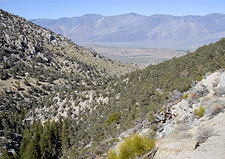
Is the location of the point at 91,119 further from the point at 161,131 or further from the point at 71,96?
the point at 161,131

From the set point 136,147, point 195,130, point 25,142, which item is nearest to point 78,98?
point 25,142

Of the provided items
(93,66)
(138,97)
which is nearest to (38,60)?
(93,66)

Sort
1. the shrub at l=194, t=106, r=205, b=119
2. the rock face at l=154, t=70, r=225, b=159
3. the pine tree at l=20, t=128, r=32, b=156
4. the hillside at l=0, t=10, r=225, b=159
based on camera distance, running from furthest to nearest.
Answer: the pine tree at l=20, t=128, r=32, b=156 → the hillside at l=0, t=10, r=225, b=159 → the shrub at l=194, t=106, r=205, b=119 → the rock face at l=154, t=70, r=225, b=159

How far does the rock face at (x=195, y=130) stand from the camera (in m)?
7.37

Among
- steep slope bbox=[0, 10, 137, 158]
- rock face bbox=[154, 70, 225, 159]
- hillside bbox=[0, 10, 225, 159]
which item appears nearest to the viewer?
rock face bbox=[154, 70, 225, 159]

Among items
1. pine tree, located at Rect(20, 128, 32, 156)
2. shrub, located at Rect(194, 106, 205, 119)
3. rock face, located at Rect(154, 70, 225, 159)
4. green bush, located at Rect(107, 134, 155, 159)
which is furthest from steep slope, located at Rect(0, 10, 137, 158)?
shrub, located at Rect(194, 106, 205, 119)

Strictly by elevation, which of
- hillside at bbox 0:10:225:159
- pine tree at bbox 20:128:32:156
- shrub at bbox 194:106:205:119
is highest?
shrub at bbox 194:106:205:119

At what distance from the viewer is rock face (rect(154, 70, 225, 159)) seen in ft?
24.2

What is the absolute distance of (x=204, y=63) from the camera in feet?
100.0

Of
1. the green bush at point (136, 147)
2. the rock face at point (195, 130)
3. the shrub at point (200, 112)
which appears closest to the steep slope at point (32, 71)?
the green bush at point (136, 147)

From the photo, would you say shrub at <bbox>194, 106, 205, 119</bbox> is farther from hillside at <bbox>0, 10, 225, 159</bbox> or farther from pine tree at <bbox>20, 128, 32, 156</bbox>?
pine tree at <bbox>20, 128, 32, 156</bbox>

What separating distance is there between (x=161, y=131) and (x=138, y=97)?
17.8 m

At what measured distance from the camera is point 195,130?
31.7 feet

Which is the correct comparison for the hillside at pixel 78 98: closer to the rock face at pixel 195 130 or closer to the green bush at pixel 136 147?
the green bush at pixel 136 147
